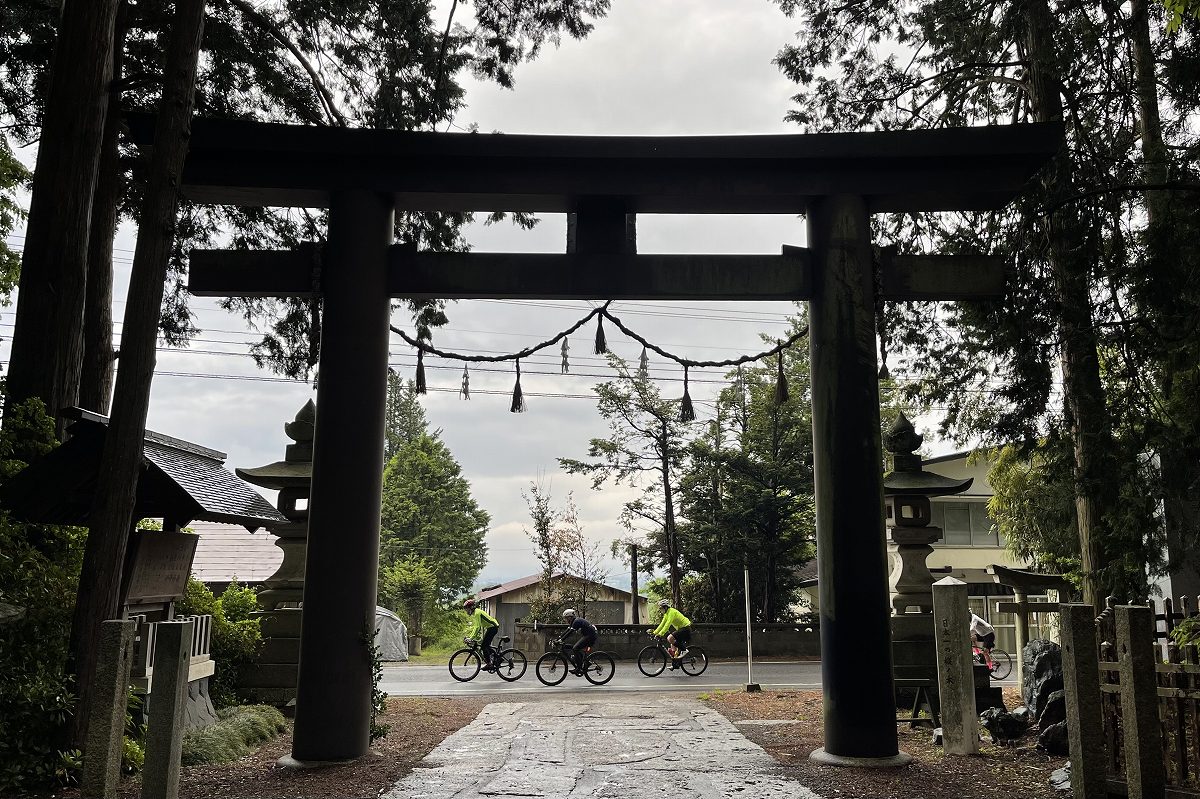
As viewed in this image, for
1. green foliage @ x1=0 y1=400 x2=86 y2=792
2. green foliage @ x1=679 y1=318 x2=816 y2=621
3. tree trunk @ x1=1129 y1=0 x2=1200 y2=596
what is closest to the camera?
green foliage @ x1=0 y1=400 x2=86 y2=792

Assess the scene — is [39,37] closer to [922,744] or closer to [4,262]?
[4,262]

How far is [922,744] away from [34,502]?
7.82m

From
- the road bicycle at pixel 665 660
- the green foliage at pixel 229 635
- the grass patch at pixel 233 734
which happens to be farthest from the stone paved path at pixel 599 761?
the road bicycle at pixel 665 660

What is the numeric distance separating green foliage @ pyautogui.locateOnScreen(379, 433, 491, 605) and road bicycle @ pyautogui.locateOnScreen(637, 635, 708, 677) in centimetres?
2112

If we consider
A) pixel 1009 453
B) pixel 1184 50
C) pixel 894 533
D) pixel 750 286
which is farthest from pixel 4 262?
pixel 1009 453

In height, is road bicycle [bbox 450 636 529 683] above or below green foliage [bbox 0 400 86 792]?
below

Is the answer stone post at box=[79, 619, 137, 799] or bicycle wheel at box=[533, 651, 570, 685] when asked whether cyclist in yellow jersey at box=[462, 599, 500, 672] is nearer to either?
bicycle wheel at box=[533, 651, 570, 685]

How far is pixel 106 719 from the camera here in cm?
469

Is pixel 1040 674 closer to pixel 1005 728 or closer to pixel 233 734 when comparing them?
pixel 1005 728

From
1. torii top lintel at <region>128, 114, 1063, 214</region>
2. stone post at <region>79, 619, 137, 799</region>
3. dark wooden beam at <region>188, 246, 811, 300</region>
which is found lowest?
stone post at <region>79, 619, 137, 799</region>

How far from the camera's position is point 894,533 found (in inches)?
448

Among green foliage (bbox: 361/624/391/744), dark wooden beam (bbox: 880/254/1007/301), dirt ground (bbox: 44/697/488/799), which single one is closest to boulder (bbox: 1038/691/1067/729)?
dark wooden beam (bbox: 880/254/1007/301)

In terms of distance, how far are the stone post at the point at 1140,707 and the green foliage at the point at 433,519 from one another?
117 feet

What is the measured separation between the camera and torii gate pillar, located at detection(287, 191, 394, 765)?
22.9ft
